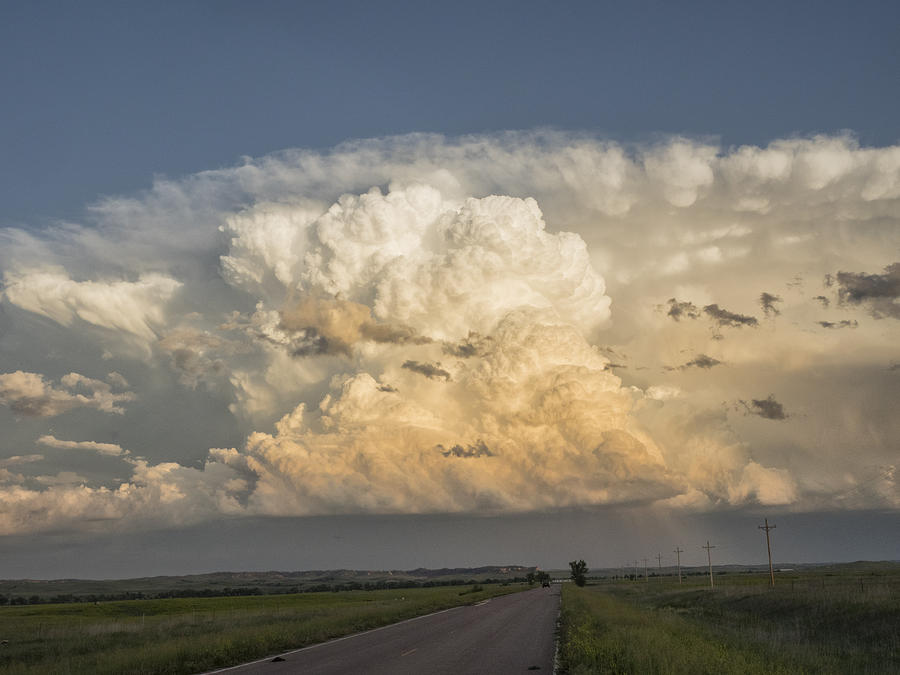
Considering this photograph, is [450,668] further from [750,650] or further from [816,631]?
[816,631]

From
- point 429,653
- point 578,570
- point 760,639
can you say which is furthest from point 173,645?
point 578,570

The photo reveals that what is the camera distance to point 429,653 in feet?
81.2

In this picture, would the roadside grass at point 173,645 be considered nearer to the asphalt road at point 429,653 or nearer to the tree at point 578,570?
the asphalt road at point 429,653

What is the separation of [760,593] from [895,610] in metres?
26.4

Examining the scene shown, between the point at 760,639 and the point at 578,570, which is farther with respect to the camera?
the point at 578,570

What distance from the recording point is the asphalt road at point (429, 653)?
20.4 meters

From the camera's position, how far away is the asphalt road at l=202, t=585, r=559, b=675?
20.4 metres

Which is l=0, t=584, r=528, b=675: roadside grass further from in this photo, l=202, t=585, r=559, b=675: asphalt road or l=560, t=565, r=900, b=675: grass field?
l=560, t=565, r=900, b=675: grass field

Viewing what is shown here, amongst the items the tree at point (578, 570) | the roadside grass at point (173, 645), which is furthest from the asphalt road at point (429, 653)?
the tree at point (578, 570)

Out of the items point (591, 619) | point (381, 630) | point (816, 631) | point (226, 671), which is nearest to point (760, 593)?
point (816, 631)

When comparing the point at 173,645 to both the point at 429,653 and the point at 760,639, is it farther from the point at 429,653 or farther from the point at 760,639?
the point at 760,639

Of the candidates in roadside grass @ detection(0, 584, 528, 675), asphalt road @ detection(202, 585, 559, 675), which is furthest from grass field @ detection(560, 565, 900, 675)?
roadside grass @ detection(0, 584, 528, 675)

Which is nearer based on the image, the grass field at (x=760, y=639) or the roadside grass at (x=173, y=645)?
the grass field at (x=760, y=639)

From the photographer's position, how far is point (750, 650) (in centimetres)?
2683
